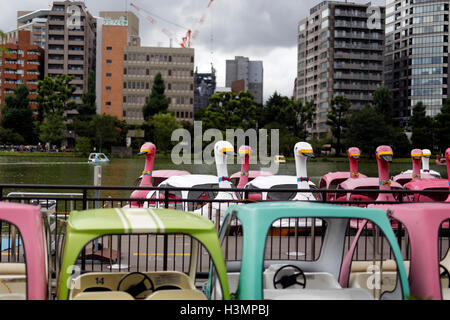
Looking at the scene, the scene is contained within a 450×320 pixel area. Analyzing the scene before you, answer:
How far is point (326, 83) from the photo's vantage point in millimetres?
116188

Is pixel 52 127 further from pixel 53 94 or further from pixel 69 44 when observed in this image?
pixel 69 44

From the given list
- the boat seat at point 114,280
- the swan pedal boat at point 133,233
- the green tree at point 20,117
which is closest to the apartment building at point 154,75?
the green tree at point 20,117

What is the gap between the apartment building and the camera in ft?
335

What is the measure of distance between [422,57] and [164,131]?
72.1m

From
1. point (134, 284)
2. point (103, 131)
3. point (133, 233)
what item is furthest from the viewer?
point (103, 131)

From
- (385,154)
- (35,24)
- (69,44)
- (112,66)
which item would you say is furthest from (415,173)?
(35,24)

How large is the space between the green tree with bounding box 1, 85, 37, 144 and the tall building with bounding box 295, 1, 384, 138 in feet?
194

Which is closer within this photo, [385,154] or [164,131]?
[385,154]

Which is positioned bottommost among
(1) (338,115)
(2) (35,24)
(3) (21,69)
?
(1) (338,115)

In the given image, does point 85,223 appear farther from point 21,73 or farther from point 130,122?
point 21,73

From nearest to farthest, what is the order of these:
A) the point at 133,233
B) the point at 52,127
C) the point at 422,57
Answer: the point at 133,233 → the point at 52,127 → the point at 422,57

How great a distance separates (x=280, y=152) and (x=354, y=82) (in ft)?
158
